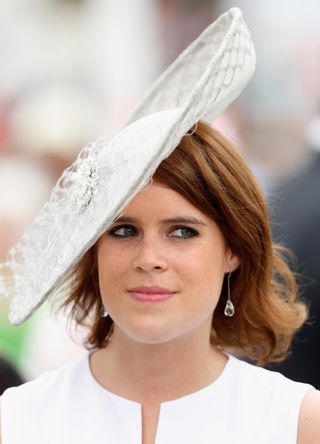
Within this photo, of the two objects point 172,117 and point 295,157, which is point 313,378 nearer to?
point 295,157

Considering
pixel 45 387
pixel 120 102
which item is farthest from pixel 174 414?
pixel 120 102

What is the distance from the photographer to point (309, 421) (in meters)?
3.22

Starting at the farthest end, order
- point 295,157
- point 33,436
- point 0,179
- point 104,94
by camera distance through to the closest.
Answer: point 104,94, point 0,179, point 295,157, point 33,436

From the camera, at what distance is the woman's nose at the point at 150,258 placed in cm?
→ 309

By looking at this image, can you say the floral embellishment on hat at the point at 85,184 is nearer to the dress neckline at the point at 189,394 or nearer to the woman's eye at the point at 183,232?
the woman's eye at the point at 183,232

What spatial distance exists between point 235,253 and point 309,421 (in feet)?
1.70

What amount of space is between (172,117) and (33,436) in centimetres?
97

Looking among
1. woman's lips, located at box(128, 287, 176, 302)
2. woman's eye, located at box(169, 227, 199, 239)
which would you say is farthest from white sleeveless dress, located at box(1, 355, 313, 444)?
woman's eye, located at box(169, 227, 199, 239)

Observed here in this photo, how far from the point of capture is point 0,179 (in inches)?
266

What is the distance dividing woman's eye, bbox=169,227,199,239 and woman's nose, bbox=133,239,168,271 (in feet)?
0.21

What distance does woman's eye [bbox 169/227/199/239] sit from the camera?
3172mm

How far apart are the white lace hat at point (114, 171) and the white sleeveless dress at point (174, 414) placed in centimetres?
32

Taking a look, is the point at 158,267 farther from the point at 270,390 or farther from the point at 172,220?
the point at 270,390

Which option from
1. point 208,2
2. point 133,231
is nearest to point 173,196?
point 133,231
